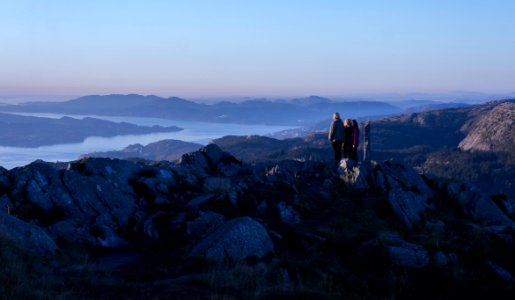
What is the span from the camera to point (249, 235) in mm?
15352

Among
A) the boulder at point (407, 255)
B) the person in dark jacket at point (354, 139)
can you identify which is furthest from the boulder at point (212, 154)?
the boulder at point (407, 255)

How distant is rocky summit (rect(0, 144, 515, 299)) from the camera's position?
12555mm

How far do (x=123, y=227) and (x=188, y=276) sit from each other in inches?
274

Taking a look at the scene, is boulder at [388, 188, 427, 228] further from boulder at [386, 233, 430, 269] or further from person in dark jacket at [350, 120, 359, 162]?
person in dark jacket at [350, 120, 359, 162]

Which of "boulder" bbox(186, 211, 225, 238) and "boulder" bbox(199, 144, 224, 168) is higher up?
"boulder" bbox(199, 144, 224, 168)

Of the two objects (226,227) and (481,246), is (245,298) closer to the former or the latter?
(226,227)

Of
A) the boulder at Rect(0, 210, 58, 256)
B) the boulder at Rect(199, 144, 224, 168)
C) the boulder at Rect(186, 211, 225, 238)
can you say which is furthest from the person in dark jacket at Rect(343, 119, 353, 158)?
the boulder at Rect(0, 210, 58, 256)

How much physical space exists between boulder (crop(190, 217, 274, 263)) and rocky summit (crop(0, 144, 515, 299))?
0.04 m

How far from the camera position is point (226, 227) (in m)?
15.6

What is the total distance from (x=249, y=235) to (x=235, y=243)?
0.60 meters

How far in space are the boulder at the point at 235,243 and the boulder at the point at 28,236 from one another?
14.6 feet

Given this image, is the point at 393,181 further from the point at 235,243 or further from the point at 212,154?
the point at 235,243

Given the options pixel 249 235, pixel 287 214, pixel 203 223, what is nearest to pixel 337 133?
pixel 287 214

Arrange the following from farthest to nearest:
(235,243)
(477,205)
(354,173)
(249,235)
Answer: (354,173), (477,205), (249,235), (235,243)
